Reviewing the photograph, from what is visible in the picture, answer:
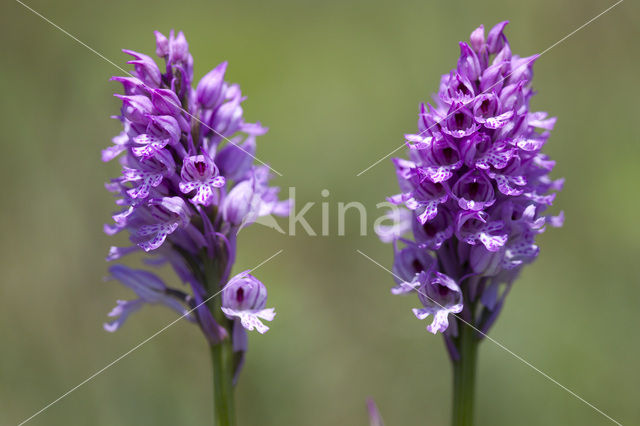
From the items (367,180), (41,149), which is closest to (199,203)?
(41,149)

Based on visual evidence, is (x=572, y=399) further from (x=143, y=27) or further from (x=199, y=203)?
(x=143, y=27)

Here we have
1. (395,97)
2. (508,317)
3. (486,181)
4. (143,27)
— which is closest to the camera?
(486,181)

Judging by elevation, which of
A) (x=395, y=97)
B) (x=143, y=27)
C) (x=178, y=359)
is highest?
(x=143, y=27)

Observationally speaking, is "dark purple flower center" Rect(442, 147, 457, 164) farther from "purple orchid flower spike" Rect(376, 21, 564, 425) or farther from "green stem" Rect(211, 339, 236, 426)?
"green stem" Rect(211, 339, 236, 426)

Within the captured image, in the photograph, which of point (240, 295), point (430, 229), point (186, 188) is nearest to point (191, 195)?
point (186, 188)

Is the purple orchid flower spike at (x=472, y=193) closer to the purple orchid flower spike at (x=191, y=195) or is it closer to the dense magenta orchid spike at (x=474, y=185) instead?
the dense magenta orchid spike at (x=474, y=185)

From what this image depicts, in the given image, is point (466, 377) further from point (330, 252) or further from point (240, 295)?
point (330, 252)

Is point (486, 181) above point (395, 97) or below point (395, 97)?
above

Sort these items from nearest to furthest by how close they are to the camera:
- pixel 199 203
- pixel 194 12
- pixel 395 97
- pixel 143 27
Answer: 1. pixel 199 203
2. pixel 395 97
3. pixel 143 27
4. pixel 194 12
